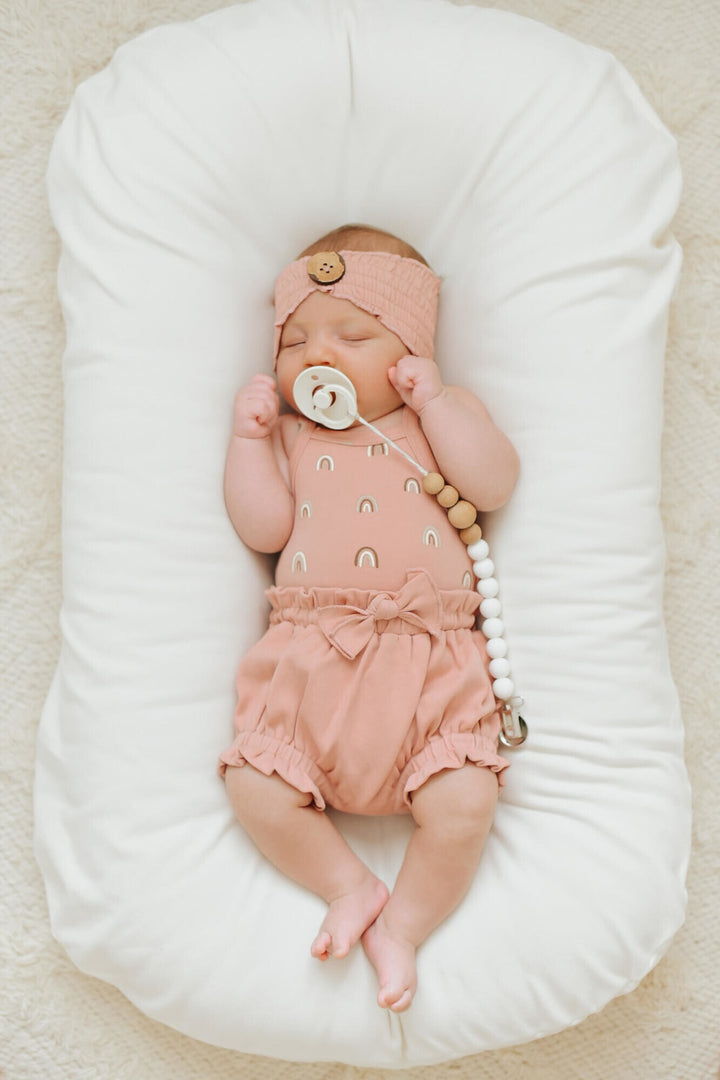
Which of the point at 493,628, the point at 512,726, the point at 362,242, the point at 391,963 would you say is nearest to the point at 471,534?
the point at 493,628

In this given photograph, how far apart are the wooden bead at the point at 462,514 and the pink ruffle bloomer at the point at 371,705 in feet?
0.33

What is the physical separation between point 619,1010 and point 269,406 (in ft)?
3.11

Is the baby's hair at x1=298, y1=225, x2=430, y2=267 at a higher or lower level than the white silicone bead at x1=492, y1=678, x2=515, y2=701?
higher

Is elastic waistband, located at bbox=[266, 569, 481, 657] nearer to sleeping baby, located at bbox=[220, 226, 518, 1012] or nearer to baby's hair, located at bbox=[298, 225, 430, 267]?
sleeping baby, located at bbox=[220, 226, 518, 1012]

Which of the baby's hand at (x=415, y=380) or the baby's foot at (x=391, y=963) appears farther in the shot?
the baby's hand at (x=415, y=380)

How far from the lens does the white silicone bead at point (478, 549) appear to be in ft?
4.19

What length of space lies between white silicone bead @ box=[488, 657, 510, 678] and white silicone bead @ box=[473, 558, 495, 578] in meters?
0.11

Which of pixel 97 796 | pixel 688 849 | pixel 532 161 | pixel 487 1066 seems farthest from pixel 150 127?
pixel 487 1066

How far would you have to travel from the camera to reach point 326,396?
1221 millimetres

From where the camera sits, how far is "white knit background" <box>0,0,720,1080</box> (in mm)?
1313

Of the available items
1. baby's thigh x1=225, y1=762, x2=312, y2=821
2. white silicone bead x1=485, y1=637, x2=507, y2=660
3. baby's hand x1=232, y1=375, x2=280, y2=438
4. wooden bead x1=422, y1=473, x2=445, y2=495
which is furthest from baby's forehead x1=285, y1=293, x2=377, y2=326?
baby's thigh x1=225, y1=762, x2=312, y2=821

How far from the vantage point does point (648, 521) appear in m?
1.27

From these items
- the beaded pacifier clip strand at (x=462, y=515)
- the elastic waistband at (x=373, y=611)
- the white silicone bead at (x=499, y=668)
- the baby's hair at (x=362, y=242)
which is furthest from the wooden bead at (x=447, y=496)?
the baby's hair at (x=362, y=242)

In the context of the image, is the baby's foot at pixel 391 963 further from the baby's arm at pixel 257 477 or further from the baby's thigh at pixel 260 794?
the baby's arm at pixel 257 477
